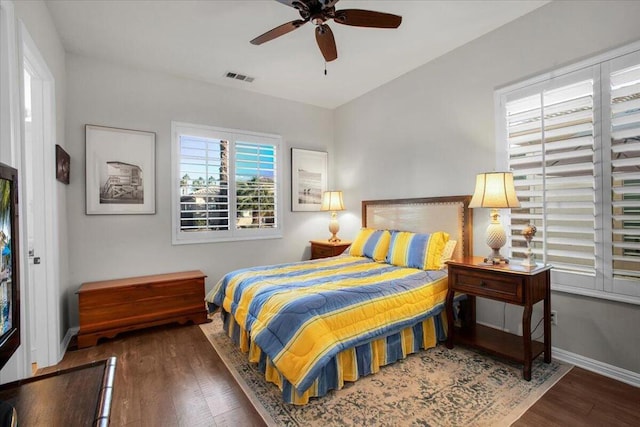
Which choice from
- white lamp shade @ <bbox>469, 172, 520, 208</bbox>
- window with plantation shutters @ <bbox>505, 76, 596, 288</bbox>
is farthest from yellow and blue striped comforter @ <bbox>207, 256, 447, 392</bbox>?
window with plantation shutters @ <bbox>505, 76, 596, 288</bbox>

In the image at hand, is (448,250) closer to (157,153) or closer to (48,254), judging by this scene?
(157,153)

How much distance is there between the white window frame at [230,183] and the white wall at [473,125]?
1082mm

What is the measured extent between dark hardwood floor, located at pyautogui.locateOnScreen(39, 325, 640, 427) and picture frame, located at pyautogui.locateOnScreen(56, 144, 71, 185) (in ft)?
5.28

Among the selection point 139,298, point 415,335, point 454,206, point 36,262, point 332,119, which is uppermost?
point 332,119

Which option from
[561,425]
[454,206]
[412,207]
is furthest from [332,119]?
[561,425]

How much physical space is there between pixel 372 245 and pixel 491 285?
1435 millimetres

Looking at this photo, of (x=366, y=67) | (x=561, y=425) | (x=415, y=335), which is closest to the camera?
(x=561, y=425)

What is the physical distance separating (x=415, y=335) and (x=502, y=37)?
2.86 metres

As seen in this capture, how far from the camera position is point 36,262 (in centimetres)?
247

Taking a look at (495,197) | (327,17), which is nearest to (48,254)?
(327,17)

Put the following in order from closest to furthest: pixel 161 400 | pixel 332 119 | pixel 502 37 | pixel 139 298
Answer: pixel 161 400 → pixel 502 37 → pixel 139 298 → pixel 332 119

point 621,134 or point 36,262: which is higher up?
point 621,134

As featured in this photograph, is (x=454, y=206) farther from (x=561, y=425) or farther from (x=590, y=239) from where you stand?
(x=561, y=425)

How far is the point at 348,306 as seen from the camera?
217cm
